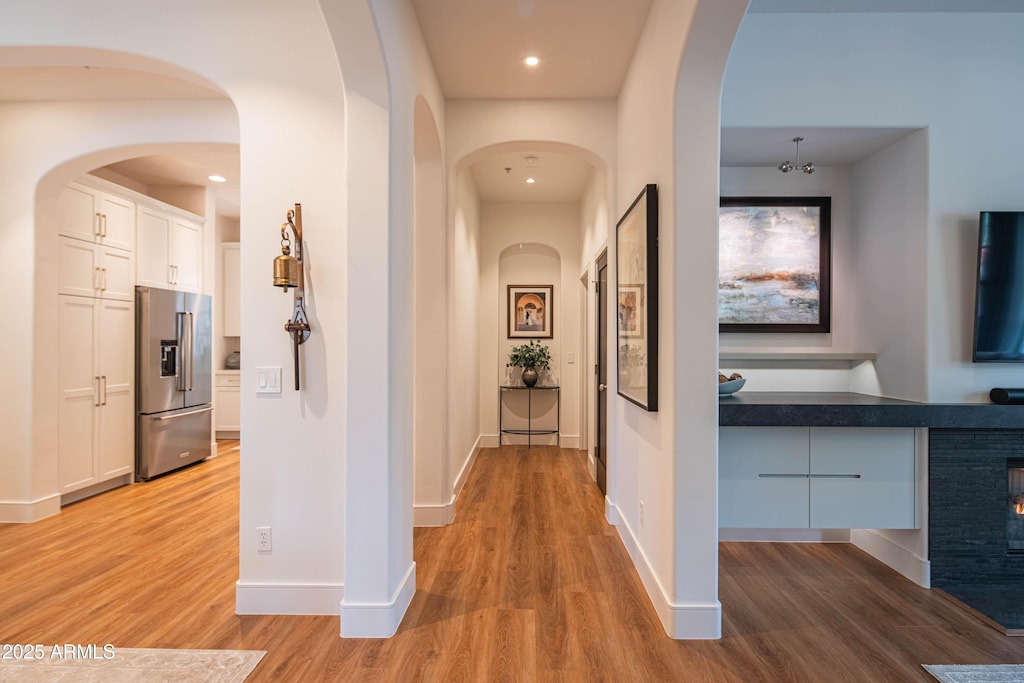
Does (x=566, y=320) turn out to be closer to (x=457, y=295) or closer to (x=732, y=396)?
(x=457, y=295)

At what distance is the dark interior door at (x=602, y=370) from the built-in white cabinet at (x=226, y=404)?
470 centimetres

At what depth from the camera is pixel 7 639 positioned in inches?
90.1

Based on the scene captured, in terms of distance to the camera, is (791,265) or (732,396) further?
(791,265)

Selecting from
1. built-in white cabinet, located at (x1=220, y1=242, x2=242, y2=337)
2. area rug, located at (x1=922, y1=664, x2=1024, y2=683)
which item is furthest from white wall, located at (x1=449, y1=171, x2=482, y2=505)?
built-in white cabinet, located at (x1=220, y1=242, x2=242, y2=337)

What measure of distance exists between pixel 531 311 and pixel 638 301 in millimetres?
3954

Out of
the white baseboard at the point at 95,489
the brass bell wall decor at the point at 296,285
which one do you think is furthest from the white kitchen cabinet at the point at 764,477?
the white baseboard at the point at 95,489

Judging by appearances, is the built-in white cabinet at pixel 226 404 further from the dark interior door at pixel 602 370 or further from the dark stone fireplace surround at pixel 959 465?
the dark stone fireplace surround at pixel 959 465

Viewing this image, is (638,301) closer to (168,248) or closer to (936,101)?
(936,101)

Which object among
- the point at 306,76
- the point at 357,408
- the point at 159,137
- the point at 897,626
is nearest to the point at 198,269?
the point at 159,137

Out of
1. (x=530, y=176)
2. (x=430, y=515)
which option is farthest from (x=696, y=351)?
(x=530, y=176)

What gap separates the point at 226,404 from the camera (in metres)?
6.83

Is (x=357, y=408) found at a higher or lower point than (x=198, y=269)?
lower

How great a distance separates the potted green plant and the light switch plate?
4.11 meters

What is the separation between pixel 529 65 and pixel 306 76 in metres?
1.43
